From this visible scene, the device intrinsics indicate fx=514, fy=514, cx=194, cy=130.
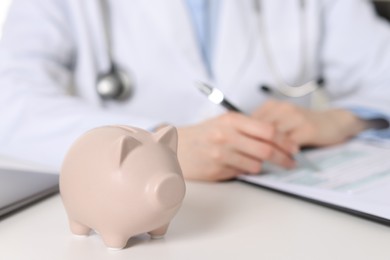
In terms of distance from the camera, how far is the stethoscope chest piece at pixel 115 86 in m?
0.75

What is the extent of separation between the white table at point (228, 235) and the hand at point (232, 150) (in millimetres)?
74

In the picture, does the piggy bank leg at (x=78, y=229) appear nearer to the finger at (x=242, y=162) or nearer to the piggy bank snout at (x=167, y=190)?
the piggy bank snout at (x=167, y=190)

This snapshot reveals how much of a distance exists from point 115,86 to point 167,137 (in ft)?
1.49

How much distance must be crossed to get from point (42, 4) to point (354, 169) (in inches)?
19.4

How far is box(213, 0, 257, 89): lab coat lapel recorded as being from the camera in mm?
773

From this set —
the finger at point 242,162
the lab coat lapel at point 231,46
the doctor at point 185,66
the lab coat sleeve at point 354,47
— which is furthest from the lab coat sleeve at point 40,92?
the lab coat sleeve at point 354,47

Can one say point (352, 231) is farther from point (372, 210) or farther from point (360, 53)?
point (360, 53)

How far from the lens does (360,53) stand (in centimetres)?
86

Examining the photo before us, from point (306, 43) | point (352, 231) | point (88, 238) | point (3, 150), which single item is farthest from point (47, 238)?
point (306, 43)

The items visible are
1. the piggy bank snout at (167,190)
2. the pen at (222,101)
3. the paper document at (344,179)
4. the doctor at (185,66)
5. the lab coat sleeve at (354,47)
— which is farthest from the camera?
the lab coat sleeve at (354,47)

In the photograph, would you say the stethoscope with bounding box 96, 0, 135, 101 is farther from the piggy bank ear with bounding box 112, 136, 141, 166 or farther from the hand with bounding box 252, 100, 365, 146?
the piggy bank ear with bounding box 112, 136, 141, 166

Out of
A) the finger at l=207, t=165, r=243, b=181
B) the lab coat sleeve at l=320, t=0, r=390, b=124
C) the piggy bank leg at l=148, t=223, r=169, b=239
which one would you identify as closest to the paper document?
the finger at l=207, t=165, r=243, b=181

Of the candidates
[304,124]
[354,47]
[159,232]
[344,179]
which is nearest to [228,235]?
[159,232]

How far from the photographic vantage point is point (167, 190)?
30cm
